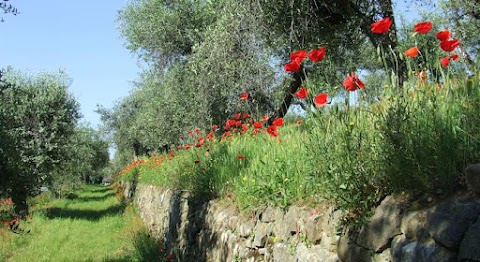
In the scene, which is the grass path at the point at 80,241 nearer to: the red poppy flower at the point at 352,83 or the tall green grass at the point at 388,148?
the tall green grass at the point at 388,148

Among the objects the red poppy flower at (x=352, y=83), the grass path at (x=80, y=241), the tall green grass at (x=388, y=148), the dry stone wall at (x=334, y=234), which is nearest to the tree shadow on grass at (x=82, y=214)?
the grass path at (x=80, y=241)

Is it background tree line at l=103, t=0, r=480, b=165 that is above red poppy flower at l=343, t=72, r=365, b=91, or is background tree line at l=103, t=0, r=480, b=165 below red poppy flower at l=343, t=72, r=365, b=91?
above

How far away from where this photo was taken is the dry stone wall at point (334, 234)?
2199 millimetres

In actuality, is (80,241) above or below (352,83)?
below

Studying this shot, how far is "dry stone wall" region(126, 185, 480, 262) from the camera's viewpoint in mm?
2199

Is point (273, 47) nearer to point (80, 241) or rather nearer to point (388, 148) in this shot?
point (388, 148)

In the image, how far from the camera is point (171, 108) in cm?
1856

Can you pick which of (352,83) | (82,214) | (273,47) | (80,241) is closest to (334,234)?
(352,83)

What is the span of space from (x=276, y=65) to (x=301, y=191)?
4.98 meters

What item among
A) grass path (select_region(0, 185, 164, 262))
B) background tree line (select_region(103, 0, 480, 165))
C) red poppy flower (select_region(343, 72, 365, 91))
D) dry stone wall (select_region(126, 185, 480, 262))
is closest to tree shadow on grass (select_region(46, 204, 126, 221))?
grass path (select_region(0, 185, 164, 262))

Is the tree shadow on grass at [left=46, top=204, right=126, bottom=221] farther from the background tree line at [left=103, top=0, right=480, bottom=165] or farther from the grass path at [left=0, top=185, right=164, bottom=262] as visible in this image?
the background tree line at [left=103, top=0, right=480, bottom=165]

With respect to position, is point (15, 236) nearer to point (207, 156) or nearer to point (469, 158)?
point (207, 156)

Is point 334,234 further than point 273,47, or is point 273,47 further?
point 273,47

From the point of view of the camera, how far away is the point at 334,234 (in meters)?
3.19
